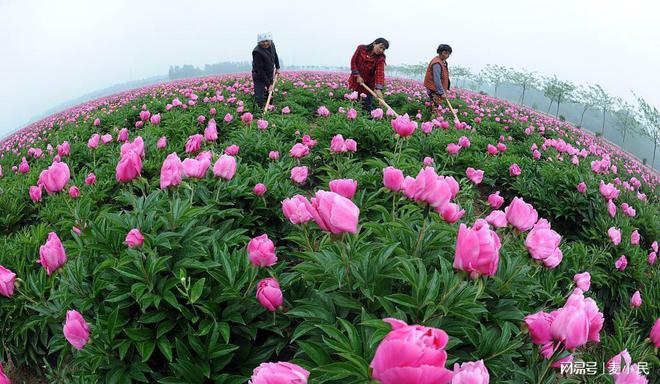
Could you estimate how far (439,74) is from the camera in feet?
30.5

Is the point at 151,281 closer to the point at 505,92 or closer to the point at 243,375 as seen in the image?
the point at 243,375

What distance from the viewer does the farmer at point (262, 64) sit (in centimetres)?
808

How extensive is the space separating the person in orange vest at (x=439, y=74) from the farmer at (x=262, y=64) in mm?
4108

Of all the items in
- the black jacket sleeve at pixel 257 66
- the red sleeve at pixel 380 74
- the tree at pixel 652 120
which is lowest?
the tree at pixel 652 120

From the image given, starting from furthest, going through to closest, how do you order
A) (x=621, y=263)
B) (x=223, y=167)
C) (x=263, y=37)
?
(x=263, y=37)
(x=621, y=263)
(x=223, y=167)

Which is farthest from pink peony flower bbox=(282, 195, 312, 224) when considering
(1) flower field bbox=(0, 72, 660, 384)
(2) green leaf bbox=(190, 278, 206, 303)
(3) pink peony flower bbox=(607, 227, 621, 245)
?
(3) pink peony flower bbox=(607, 227, 621, 245)

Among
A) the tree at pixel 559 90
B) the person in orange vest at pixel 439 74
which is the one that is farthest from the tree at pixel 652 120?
the person in orange vest at pixel 439 74

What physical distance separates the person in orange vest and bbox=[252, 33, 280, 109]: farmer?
13.5 ft

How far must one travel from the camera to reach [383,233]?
2.10 metres

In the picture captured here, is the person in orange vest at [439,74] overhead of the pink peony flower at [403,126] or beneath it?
overhead

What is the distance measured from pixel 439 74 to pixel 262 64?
178 inches

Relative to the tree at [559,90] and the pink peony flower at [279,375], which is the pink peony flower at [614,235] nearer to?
the pink peony flower at [279,375]

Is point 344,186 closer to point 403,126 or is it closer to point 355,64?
point 403,126

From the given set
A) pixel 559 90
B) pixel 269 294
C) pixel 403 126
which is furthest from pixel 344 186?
pixel 559 90
